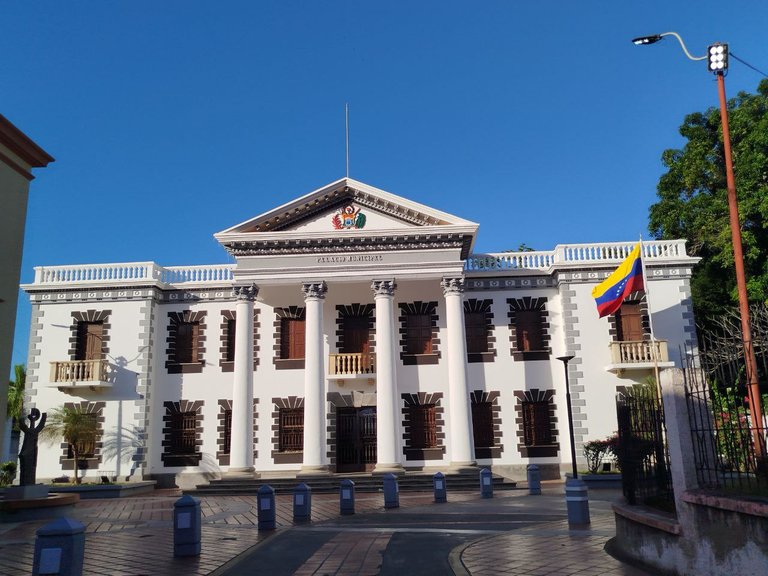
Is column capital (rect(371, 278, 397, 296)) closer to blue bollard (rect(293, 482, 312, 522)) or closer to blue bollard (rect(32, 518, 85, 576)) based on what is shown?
blue bollard (rect(293, 482, 312, 522))

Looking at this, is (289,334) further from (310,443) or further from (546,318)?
(546,318)

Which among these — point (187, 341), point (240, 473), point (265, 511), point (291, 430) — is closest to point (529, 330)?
point (291, 430)

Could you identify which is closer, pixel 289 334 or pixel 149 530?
pixel 149 530

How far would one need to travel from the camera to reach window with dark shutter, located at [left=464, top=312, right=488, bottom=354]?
2822 centimetres

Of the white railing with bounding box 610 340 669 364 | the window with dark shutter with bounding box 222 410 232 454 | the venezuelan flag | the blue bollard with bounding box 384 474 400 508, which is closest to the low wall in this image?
the blue bollard with bounding box 384 474 400 508

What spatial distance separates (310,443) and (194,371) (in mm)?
7093

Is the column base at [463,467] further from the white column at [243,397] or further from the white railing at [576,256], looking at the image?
the white railing at [576,256]

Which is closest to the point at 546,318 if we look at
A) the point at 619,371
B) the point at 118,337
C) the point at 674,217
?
the point at 619,371

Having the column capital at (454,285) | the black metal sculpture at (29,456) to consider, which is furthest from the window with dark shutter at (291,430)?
the black metal sculpture at (29,456)

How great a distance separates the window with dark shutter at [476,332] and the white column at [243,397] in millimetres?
8904

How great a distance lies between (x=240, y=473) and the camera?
24.8 m

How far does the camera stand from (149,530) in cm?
1445

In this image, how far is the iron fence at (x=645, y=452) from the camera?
912 cm

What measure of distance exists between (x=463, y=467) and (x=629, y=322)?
924cm
